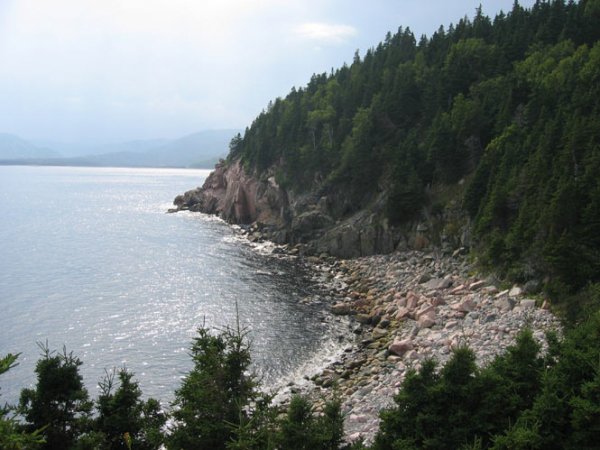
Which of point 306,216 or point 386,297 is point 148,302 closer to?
point 386,297

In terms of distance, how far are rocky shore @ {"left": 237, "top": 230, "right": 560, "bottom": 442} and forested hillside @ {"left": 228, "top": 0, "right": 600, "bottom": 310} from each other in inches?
130

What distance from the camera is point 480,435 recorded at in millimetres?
14438

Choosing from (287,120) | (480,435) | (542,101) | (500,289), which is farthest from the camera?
(287,120)

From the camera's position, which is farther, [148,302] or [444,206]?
[444,206]

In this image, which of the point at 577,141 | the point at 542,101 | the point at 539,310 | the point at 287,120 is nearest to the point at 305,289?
the point at 539,310

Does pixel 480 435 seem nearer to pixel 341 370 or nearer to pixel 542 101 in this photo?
pixel 341 370

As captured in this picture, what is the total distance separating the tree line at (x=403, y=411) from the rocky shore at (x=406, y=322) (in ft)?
12.6

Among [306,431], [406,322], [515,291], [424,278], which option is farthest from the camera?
[424,278]

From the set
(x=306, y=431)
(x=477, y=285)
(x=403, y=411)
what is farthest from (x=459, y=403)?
(x=477, y=285)

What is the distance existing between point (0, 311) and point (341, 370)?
32.7 m

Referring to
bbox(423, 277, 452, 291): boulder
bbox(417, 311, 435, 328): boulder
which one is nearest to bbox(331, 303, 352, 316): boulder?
bbox(423, 277, 452, 291): boulder

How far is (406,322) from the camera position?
36594 millimetres

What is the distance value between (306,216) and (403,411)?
53.7 meters

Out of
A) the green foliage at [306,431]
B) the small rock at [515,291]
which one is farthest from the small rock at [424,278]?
the green foliage at [306,431]
